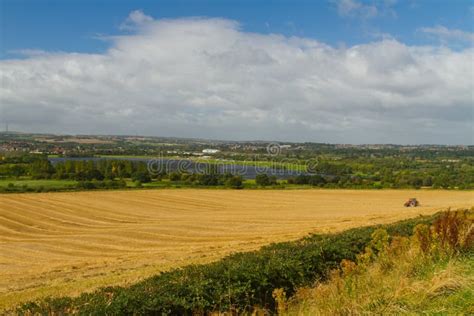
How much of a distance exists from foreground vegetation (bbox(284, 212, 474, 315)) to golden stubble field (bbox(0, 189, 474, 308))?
7869mm

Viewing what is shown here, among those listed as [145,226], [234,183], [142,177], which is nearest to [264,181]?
[234,183]

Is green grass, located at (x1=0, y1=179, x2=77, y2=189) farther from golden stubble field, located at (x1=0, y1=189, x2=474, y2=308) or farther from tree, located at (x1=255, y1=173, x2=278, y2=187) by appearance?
tree, located at (x1=255, y1=173, x2=278, y2=187)

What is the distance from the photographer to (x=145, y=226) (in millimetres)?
43156

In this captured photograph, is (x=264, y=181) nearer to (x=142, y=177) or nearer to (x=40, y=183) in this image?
(x=142, y=177)

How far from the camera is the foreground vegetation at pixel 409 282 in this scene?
18.9 feet

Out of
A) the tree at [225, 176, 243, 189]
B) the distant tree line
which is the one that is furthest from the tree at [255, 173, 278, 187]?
the tree at [225, 176, 243, 189]

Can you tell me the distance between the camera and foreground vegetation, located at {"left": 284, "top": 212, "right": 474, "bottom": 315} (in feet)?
18.9

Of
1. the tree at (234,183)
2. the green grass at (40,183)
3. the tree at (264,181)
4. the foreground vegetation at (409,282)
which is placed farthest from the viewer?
the tree at (264,181)

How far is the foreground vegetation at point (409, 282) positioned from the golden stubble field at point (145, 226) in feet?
25.8

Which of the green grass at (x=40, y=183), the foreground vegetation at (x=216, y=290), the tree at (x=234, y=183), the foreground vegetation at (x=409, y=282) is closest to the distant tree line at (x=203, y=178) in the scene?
the tree at (x=234, y=183)

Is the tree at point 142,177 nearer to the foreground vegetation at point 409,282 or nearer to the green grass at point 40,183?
the green grass at point 40,183

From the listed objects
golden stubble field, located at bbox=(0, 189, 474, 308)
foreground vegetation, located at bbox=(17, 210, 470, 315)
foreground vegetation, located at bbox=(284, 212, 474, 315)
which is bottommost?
golden stubble field, located at bbox=(0, 189, 474, 308)

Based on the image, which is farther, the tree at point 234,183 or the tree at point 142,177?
the tree at point 142,177

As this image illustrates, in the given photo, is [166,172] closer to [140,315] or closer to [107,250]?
[107,250]
